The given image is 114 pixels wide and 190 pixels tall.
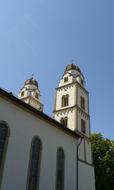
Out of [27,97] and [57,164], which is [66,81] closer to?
[27,97]

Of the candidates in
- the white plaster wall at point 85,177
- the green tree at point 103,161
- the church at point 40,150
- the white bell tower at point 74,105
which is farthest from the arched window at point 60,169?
the green tree at point 103,161

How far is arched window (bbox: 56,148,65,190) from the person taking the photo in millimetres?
16172

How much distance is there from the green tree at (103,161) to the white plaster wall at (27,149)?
10763 mm

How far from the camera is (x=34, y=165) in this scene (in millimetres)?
14711

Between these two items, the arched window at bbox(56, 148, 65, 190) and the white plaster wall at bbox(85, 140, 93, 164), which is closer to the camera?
the arched window at bbox(56, 148, 65, 190)

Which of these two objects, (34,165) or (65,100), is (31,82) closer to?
(65,100)

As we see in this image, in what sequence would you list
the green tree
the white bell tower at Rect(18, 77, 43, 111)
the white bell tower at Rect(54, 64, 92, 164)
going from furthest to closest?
the white bell tower at Rect(18, 77, 43, 111) < the green tree < the white bell tower at Rect(54, 64, 92, 164)

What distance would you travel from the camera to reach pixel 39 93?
35719mm

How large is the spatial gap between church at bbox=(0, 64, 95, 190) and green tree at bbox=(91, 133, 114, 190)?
6868 millimetres

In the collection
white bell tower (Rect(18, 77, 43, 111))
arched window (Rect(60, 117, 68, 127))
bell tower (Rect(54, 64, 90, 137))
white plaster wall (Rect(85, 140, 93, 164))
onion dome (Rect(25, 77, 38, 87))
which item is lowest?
white plaster wall (Rect(85, 140, 93, 164))

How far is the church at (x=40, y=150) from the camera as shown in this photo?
13.3m

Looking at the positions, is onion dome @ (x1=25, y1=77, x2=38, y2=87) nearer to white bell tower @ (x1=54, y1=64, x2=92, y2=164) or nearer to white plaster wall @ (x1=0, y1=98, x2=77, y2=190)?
white bell tower @ (x1=54, y1=64, x2=92, y2=164)

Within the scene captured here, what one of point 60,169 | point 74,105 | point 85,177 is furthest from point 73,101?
point 60,169

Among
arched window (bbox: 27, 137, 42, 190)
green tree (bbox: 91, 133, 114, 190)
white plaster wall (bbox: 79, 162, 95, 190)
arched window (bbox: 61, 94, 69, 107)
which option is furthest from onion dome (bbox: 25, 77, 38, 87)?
arched window (bbox: 27, 137, 42, 190)
